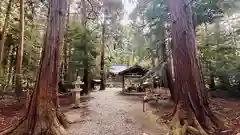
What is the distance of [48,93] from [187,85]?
12.1ft

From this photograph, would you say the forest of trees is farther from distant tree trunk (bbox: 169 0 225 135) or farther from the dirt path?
the dirt path

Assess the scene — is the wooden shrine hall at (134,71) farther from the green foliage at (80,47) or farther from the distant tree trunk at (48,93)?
the distant tree trunk at (48,93)

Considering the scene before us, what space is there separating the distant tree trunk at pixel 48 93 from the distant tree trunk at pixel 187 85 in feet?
10.3

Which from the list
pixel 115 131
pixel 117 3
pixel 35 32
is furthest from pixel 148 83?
pixel 115 131

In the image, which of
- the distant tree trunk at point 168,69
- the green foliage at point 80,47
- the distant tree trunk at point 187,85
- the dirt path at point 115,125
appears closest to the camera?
the distant tree trunk at point 187,85

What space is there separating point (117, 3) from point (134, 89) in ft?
30.8

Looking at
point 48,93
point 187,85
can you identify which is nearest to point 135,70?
point 187,85

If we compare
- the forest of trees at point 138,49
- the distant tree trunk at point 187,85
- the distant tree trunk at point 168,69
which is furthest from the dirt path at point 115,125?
the distant tree trunk at point 168,69

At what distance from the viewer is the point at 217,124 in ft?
19.4

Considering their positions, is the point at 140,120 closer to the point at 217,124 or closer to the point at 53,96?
the point at 217,124

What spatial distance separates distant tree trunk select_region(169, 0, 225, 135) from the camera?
5.73m

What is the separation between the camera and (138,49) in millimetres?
17203

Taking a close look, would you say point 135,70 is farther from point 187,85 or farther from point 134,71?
point 187,85

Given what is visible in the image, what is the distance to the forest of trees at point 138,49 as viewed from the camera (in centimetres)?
588
